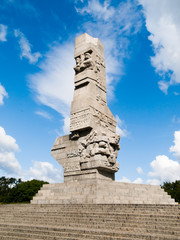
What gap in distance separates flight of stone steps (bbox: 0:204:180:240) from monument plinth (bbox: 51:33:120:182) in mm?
3762

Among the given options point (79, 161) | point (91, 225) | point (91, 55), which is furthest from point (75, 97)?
point (91, 225)

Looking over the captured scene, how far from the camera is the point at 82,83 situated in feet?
46.7

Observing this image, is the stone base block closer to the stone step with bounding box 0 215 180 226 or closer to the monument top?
the stone step with bounding box 0 215 180 226

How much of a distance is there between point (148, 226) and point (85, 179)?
6.38m

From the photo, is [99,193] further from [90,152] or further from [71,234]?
[71,234]

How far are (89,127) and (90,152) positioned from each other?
60.0 inches

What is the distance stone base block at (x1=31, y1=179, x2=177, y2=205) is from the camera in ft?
31.2

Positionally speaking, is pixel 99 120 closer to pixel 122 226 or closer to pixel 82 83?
pixel 82 83

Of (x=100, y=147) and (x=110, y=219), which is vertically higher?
(x=100, y=147)

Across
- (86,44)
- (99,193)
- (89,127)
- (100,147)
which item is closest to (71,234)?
(99,193)

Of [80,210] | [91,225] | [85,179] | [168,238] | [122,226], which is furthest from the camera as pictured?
[85,179]

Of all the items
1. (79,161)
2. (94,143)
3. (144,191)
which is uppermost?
(94,143)

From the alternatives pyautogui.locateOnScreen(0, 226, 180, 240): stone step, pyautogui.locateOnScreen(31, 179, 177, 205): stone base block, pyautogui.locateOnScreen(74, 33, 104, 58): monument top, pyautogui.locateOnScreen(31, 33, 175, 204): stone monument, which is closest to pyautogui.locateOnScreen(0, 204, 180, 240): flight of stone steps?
pyautogui.locateOnScreen(0, 226, 180, 240): stone step

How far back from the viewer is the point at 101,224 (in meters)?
5.79
